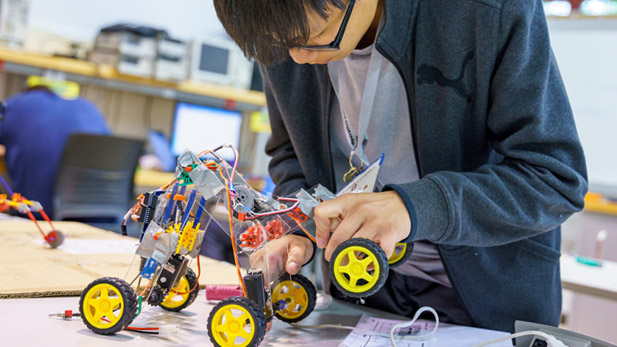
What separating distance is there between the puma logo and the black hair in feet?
0.75

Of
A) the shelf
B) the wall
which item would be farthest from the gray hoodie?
the wall

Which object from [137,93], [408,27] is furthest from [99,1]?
[408,27]

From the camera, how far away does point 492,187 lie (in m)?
0.87

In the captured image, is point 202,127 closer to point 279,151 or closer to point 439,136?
point 279,151

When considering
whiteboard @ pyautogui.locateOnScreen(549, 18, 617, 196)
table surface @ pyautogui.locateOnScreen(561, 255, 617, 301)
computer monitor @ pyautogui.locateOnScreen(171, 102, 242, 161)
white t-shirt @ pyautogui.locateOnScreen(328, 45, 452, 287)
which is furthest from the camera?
computer monitor @ pyautogui.locateOnScreen(171, 102, 242, 161)

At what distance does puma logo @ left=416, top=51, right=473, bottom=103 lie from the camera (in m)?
0.98

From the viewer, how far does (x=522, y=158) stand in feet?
2.99

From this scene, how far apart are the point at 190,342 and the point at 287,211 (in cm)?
22

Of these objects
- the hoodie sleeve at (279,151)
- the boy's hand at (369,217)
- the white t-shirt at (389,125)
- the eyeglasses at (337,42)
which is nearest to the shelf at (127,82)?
the hoodie sleeve at (279,151)

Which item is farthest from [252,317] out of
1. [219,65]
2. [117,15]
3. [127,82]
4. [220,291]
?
[117,15]

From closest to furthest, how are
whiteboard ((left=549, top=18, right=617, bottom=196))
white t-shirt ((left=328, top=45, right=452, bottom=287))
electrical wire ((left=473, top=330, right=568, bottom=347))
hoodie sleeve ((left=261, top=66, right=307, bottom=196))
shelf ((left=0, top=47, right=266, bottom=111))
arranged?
electrical wire ((left=473, top=330, right=568, bottom=347)) → white t-shirt ((left=328, top=45, right=452, bottom=287)) → hoodie sleeve ((left=261, top=66, right=307, bottom=196)) → shelf ((left=0, top=47, right=266, bottom=111)) → whiteboard ((left=549, top=18, right=617, bottom=196))

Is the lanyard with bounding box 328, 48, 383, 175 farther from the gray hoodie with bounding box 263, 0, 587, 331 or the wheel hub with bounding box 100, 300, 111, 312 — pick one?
the wheel hub with bounding box 100, 300, 111, 312

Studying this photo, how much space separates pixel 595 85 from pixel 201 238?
3709mm

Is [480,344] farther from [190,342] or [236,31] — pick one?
[236,31]
